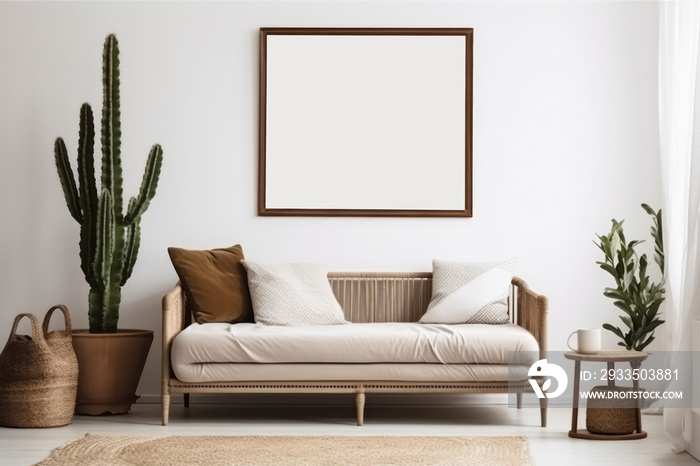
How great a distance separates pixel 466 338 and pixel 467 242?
3.23 feet

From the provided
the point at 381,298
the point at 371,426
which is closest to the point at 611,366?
the point at 371,426

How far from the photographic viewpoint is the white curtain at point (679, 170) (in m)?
3.47

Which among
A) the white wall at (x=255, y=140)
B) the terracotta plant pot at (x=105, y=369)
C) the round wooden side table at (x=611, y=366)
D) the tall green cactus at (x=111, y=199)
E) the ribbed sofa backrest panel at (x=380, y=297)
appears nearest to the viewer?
the round wooden side table at (x=611, y=366)

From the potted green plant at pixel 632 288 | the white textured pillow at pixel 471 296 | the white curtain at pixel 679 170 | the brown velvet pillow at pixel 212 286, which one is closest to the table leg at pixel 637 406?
the white curtain at pixel 679 170

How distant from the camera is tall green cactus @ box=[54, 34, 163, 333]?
4508 millimetres

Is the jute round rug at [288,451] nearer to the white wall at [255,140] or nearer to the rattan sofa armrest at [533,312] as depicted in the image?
the rattan sofa armrest at [533,312]

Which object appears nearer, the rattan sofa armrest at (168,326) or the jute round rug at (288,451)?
the jute round rug at (288,451)

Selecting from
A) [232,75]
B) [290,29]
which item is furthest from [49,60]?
[290,29]

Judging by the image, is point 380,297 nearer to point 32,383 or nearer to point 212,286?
point 212,286

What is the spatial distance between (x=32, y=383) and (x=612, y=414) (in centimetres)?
260

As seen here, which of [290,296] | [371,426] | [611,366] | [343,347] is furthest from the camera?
[290,296]

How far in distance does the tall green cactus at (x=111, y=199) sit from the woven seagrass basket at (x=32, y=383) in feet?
1.35

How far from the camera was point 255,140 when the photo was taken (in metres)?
4.99

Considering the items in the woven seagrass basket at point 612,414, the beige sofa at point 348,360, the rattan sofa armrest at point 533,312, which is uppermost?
the rattan sofa armrest at point 533,312
